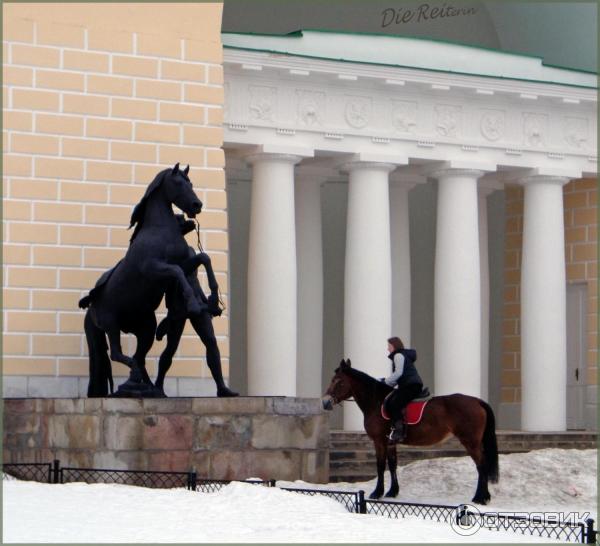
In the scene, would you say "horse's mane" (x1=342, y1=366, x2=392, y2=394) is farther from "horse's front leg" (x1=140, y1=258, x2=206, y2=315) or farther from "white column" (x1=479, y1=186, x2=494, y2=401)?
"white column" (x1=479, y1=186, x2=494, y2=401)

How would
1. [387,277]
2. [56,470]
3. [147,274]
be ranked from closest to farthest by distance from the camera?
[56,470] → [147,274] → [387,277]

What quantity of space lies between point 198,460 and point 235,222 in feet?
49.2

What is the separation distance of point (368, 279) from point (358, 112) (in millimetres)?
3079

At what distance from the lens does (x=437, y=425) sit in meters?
20.2

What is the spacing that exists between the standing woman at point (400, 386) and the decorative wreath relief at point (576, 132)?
10.6 m

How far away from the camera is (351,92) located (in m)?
27.3

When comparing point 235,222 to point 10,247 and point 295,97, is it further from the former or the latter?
point 10,247

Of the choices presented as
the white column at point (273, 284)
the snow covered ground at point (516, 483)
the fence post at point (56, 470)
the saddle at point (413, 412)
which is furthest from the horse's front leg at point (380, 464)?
the white column at point (273, 284)

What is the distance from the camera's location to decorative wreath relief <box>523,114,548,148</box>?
2902 centimetres

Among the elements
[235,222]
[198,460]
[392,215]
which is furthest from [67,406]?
[235,222]

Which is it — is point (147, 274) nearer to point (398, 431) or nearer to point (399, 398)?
point (399, 398)

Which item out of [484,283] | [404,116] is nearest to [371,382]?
[404,116]

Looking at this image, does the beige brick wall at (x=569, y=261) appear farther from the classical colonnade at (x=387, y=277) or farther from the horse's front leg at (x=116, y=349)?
the horse's front leg at (x=116, y=349)

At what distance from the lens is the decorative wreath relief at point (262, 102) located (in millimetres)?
26359
